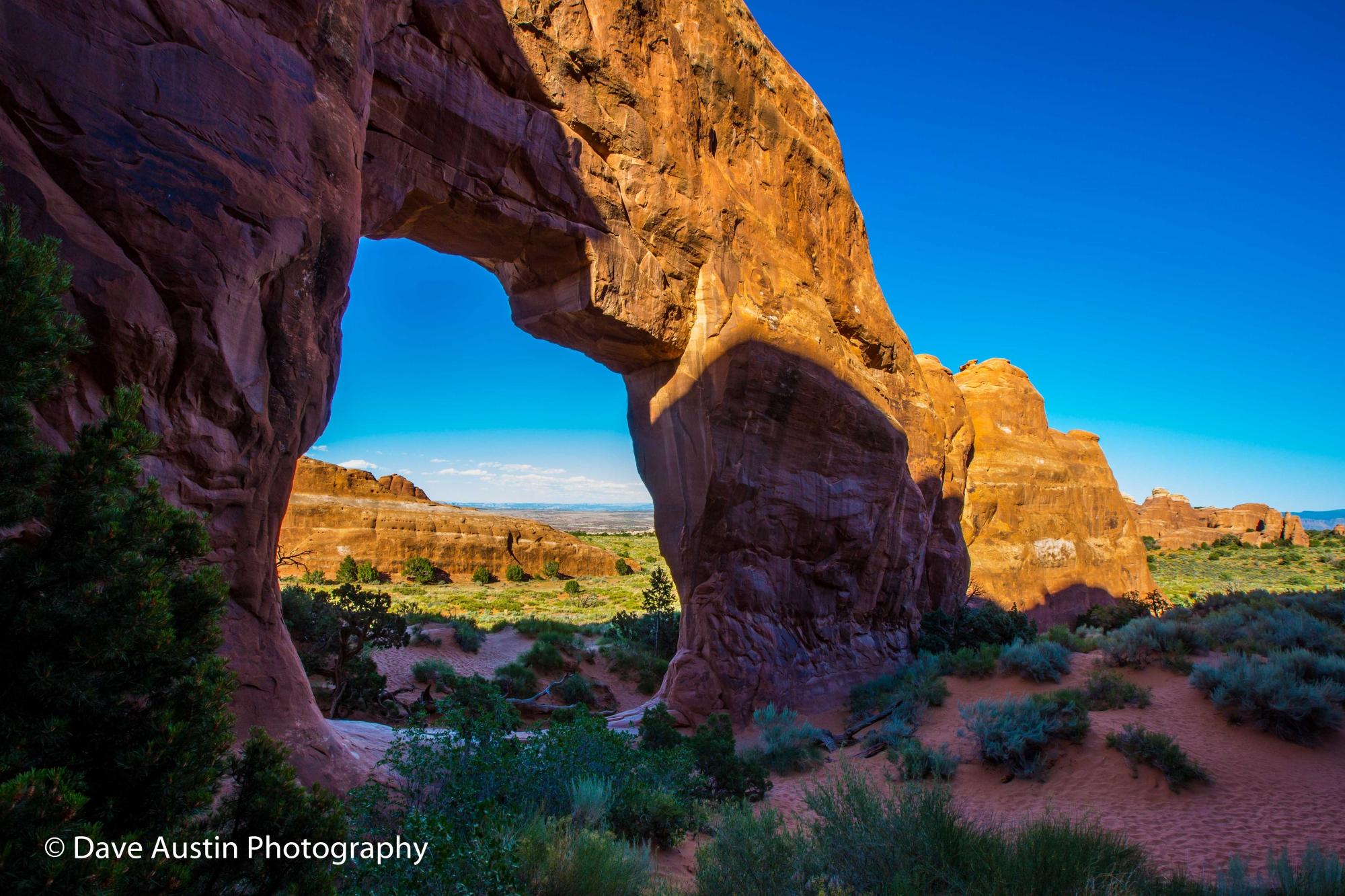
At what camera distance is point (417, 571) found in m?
32.0

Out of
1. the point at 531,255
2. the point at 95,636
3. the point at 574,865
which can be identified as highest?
the point at 531,255

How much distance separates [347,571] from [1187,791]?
2977cm

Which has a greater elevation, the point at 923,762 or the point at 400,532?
the point at 923,762

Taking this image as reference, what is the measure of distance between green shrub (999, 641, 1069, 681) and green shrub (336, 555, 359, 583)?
1024 inches

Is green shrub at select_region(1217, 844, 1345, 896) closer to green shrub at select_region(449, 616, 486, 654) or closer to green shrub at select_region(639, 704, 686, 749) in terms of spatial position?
Answer: green shrub at select_region(639, 704, 686, 749)

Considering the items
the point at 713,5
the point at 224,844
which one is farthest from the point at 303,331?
the point at 713,5

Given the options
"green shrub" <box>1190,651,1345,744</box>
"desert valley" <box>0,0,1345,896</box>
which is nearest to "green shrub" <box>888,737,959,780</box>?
"desert valley" <box>0,0,1345,896</box>

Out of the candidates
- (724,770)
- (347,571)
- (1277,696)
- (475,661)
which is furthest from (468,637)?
(1277,696)

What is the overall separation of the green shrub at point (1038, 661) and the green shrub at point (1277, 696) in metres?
2.23

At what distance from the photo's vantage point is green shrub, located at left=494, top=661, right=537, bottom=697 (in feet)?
49.5

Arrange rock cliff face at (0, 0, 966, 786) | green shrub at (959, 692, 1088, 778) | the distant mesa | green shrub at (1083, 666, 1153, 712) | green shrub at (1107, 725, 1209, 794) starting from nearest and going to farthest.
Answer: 1. rock cliff face at (0, 0, 966, 786)
2. green shrub at (1107, 725, 1209, 794)
3. green shrub at (959, 692, 1088, 778)
4. green shrub at (1083, 666, 1153, 712)
5. the distant mesa

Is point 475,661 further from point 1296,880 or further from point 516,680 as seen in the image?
point 1296,880

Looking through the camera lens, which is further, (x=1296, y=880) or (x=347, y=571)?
(x=347, y=571)

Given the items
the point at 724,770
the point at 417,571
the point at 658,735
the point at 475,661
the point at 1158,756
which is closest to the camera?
the point at 724,770
